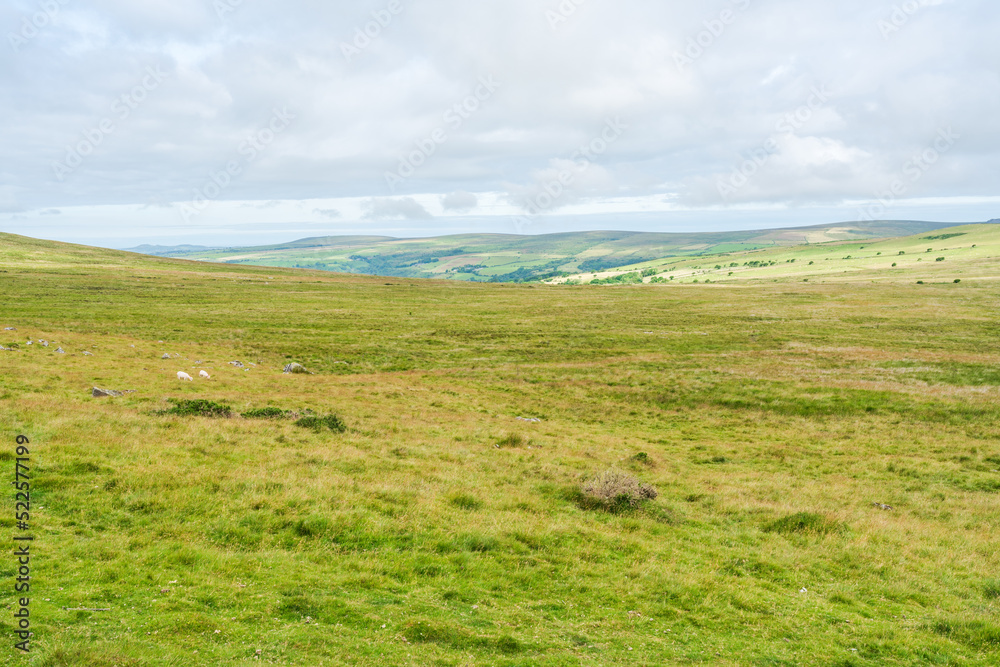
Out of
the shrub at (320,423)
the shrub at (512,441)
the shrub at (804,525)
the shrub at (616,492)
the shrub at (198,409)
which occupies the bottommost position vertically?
the shrub at (804,525)

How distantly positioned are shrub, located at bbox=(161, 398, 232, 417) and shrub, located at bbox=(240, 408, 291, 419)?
2.43 ft

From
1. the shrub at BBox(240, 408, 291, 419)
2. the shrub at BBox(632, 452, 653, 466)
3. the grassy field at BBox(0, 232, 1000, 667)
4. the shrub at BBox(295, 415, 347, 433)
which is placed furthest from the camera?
the shrub at BBox(240, 408, 291, 419)

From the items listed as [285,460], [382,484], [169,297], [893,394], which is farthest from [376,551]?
[169,297]

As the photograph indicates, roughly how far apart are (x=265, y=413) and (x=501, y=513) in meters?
13.5

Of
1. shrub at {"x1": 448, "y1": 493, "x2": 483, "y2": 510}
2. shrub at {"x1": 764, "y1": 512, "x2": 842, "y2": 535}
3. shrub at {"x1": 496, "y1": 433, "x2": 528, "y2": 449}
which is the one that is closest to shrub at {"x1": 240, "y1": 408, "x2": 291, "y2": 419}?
shrub at {"x1": 496, "y1": 433, "x2": 528, "y2": 449}

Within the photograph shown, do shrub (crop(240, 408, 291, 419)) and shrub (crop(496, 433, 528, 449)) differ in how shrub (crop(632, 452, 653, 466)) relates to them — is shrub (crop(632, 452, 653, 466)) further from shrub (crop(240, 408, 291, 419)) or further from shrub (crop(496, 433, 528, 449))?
shrub (crop(240, 408, 291, 419))

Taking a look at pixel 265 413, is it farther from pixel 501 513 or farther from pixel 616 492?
pixel 616 492

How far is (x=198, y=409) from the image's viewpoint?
73.6 feet

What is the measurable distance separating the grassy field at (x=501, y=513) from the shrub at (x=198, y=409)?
352mm

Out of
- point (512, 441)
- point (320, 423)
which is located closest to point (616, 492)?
point (512, 441)

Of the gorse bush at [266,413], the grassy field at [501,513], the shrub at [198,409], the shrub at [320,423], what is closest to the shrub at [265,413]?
the gorse bush at [266,413]

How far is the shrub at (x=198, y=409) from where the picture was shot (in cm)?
2177

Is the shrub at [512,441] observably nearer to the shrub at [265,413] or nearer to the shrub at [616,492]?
the shrub at [616,492]

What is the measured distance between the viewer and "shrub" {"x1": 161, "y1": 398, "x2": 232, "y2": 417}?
21.8 metres
